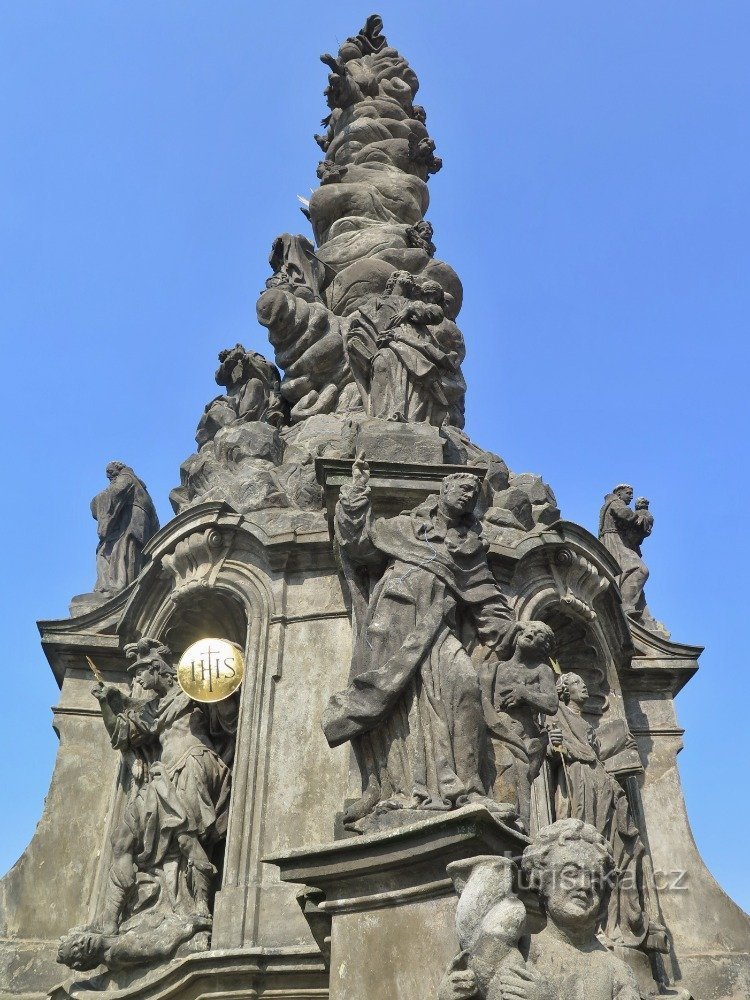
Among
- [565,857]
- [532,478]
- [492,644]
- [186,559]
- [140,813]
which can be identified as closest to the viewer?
[565,857]

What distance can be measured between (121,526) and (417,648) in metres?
5.53

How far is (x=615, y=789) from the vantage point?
7996 millimetres

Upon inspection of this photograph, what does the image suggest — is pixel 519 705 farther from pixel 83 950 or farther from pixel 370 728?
pixel 83 950

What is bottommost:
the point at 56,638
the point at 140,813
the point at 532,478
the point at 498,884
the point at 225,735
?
the point at 498,884

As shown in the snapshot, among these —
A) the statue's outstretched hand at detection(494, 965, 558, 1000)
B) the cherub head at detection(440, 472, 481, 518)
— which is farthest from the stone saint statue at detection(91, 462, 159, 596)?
the statue's outstretched hand at detection(494, 965, 558, 1000)

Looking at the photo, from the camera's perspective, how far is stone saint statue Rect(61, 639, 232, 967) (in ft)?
22.4

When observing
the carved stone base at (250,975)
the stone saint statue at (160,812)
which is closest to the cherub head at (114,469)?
the stone saint statue at (160,812)

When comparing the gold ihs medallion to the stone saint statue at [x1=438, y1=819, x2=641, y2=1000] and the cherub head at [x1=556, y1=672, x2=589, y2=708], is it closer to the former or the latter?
the cherub head at [x1=556, y1=672, x2=589, y2=708]

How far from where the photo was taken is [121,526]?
34.7 feet

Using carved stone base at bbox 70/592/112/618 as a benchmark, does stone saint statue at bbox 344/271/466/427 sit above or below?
above

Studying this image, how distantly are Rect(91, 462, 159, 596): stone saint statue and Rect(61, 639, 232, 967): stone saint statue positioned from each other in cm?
242

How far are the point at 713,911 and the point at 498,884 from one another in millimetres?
5611

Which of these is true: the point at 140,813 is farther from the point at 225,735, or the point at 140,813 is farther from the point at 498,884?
the point at 498,884

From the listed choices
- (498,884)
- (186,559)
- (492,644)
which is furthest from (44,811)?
(498,884)
